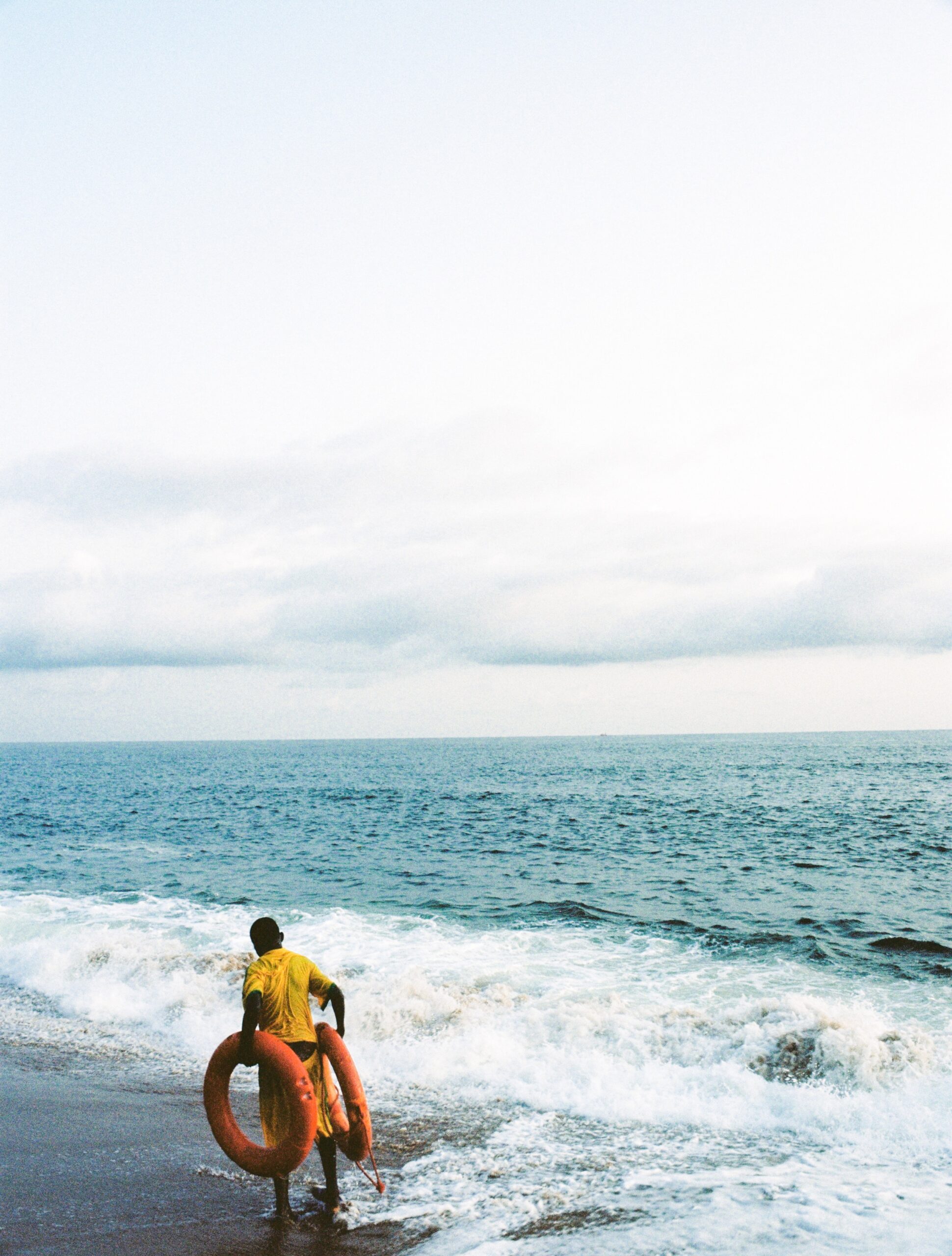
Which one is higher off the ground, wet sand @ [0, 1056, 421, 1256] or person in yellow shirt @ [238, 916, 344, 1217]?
person in yellow shirt @ [238, 916, 344, 1217]

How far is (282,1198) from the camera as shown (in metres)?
5.81

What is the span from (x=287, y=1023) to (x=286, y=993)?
0.70 feet

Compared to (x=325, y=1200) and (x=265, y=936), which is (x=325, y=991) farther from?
(x=325, y=1200)

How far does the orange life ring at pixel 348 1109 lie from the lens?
5812 mm

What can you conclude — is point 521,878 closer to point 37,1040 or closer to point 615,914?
point 615,914

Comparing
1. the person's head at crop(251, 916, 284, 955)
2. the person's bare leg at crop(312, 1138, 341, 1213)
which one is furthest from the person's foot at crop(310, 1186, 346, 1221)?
the person's head at crop(251, 916, 284, 955)

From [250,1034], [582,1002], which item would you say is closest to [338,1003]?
[250,1034]

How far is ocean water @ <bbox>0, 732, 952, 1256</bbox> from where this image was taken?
6.24 m

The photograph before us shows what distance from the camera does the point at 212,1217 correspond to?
5.81 meters

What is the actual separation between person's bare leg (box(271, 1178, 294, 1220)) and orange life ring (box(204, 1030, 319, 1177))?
0.47 feet

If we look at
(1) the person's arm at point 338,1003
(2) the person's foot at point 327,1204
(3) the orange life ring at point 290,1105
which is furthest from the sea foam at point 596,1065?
(1) the person's arm at point 338,1003

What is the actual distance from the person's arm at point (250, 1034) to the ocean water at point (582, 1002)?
5.38 feet

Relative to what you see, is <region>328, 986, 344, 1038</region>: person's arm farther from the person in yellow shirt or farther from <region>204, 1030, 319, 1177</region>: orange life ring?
<region>204, 1030, 319, 1177</region>: orange life ring

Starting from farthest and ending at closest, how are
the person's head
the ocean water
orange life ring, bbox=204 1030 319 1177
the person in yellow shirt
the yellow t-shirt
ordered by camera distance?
the ocean water < the person's head < the yellow t-shirt < the person in yellow shirt < orange life ring, bbox=204 1030 319 1177
